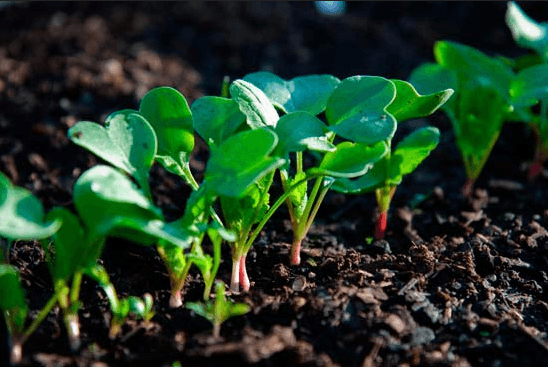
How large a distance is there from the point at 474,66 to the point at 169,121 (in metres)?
0.92

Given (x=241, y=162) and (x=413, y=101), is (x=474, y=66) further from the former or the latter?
(x=241, y=162)

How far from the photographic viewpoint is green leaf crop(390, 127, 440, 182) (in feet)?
5.17

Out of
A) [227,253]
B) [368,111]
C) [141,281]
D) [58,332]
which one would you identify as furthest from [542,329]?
Answer: [58,332]

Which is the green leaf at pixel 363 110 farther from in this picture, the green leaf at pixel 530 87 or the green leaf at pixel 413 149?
the green leaf at pixel 530 87

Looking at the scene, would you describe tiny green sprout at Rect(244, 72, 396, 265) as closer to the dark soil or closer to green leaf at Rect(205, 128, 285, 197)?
green leaf at Rect(205, 128, 285, 197)

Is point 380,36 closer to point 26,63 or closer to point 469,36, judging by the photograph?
point 469,36

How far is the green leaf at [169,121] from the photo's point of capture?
4.70 feet

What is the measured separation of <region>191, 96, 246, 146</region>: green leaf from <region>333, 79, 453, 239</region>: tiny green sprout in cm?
28

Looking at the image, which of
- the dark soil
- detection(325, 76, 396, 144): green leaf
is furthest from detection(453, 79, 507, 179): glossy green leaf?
detection(325, 76, 396, 144): green leaf

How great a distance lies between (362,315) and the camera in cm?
132

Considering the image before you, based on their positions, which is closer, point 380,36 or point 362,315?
point 362,315

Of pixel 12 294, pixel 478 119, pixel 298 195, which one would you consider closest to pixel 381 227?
pixel 298 195

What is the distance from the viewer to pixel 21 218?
1159mm

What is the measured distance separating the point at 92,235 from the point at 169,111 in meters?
0.36
